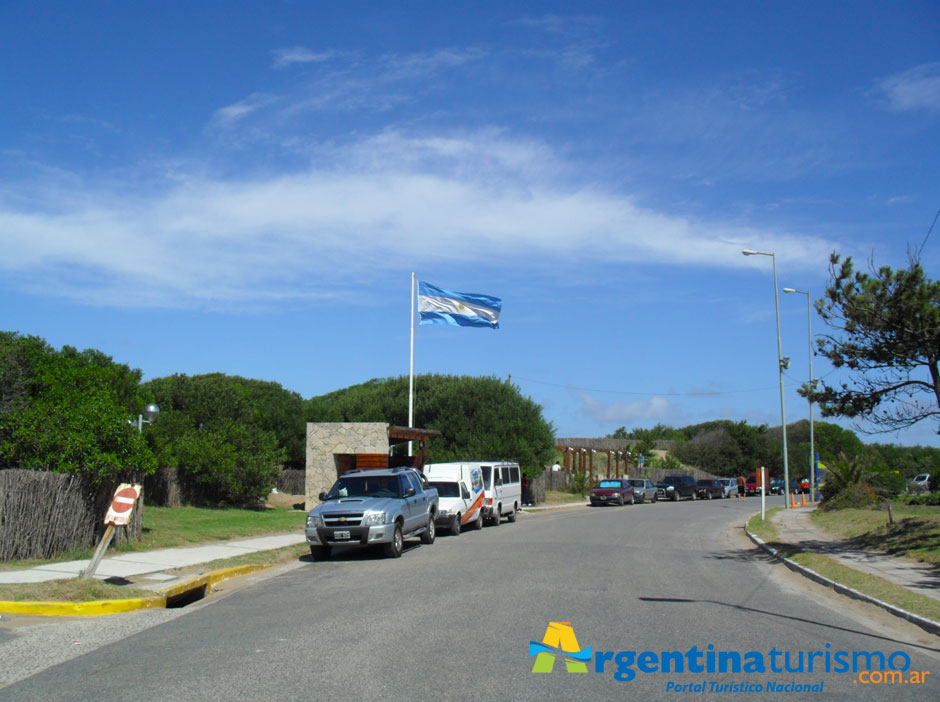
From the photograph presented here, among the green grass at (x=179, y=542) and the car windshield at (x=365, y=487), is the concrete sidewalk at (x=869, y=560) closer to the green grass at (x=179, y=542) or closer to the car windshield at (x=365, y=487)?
the car windshield at (x=365, y=487)

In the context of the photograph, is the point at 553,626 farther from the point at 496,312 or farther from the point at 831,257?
the point at 496,312

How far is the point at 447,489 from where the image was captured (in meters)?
23.3

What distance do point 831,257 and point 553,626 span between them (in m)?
9.12

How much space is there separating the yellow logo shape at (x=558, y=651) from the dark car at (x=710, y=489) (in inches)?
1832

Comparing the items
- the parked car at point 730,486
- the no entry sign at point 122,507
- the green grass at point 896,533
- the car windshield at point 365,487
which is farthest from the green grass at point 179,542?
the parked car at point 730,486

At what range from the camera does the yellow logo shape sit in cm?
744

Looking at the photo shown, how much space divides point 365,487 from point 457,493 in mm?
5557

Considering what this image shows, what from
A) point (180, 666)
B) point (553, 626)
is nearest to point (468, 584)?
point (553, 626)

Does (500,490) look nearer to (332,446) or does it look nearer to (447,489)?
(447,489)

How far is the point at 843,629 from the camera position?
9.64 metres

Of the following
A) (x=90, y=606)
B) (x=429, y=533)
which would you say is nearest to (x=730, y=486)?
(x=429, y=533)

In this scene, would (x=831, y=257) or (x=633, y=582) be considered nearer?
(x=633, y=582)

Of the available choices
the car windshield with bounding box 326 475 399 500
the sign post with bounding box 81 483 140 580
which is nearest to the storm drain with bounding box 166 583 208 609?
the sign post with bounding box 81 483 140 580

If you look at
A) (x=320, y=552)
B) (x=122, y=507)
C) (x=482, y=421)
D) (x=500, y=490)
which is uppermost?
(x=482, y=421)
